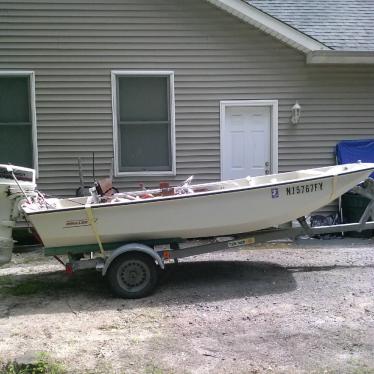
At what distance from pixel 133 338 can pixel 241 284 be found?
6.31 feet

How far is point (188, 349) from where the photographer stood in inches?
171

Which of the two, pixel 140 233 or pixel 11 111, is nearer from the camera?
pixel 140 233

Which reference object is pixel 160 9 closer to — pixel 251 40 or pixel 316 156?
pixel 251 40

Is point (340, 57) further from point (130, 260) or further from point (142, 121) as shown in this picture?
point (130, 260)

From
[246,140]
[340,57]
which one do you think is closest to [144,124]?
A: [246,140]

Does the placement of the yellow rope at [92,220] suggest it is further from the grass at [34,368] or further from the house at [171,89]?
→ the house at [171,89]

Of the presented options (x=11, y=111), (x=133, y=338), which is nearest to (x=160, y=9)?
(x=11, y=111)

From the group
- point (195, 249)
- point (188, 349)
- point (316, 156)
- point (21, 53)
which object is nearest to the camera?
point (188, 349)

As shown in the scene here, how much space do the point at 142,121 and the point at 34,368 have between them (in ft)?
18.4

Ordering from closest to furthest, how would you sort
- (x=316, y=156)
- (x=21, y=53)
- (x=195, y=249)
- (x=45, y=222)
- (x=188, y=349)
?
(x=188, y=349), (x=45, y=222), (x=195, y=249), (x=21, y=53), (x=316, y=156)

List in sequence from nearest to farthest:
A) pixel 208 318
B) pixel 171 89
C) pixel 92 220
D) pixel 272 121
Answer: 1. pixel 208 318
2. pixel 92 220
3. pixel 171 89
4. pixel 272 121

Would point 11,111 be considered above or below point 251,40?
below

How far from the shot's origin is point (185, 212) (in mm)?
5805

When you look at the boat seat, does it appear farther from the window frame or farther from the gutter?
the gutter
